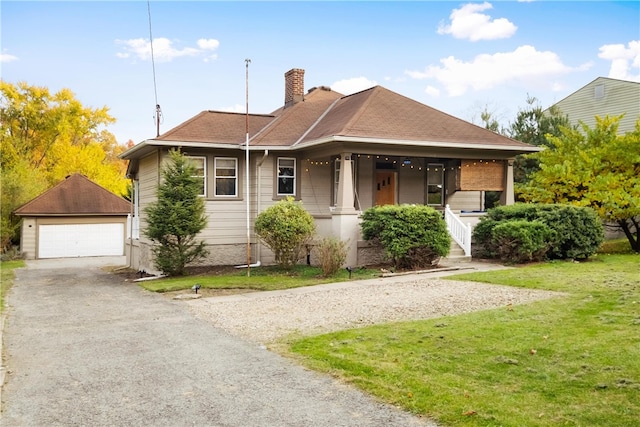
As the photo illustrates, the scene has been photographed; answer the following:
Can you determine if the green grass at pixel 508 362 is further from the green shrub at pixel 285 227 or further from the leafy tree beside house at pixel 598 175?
the leafy tree beside house at pixel 598 175

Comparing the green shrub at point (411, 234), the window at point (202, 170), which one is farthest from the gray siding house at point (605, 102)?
the window at point (202, 170)

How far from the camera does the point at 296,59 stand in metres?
21.8

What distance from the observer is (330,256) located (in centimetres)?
1366

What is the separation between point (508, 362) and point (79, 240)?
89.2ft

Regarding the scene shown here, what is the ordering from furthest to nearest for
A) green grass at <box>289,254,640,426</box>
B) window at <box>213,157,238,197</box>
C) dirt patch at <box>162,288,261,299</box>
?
1. window at <box>213,157,238,197</box>
2. dirt patch at <box>162,288,261,299</box>
3. green grass at <box>289,254,640,426</box>

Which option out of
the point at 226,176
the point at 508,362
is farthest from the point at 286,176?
the point at 508,362

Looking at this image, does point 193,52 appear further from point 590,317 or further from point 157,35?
point 590,317

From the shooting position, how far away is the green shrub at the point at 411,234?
14.0m

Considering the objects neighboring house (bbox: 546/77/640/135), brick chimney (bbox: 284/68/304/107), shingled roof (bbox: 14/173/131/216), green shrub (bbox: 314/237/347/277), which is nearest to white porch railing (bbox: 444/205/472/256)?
green shrub (bbox: 314/237/347/277)

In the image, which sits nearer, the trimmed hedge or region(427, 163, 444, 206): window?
the trimmed hedge

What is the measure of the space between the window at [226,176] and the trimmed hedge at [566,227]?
7.97 meters

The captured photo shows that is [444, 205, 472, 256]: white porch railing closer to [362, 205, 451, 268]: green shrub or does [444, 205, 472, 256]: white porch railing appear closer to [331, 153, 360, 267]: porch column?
[362, 205, 451, 268]: green shrub

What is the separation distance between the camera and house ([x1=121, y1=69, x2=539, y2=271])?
15.9 meters

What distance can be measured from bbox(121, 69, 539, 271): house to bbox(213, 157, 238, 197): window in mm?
31
